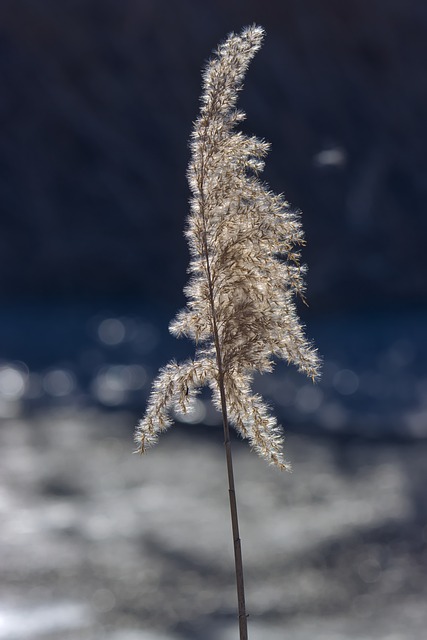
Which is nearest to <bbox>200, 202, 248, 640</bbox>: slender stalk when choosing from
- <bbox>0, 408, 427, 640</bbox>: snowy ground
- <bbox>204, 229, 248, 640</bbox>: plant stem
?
<bbox>204, 229, 248, 640</bbox>: plant stem

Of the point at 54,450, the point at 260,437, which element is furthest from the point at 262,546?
the point at 260,437

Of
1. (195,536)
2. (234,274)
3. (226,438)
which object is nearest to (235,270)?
(234,274)

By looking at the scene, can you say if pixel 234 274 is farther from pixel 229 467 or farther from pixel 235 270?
pixel 229 467

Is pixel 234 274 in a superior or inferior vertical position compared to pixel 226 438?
superior

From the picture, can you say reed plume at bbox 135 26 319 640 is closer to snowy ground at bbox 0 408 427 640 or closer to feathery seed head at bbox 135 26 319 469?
feathery seed head at bbox 135 26 319 469

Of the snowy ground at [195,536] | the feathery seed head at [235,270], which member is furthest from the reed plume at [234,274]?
the snowy ground at [195,536]

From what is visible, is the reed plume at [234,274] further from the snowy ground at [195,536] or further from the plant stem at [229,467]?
the snowy ground at [195,536]
